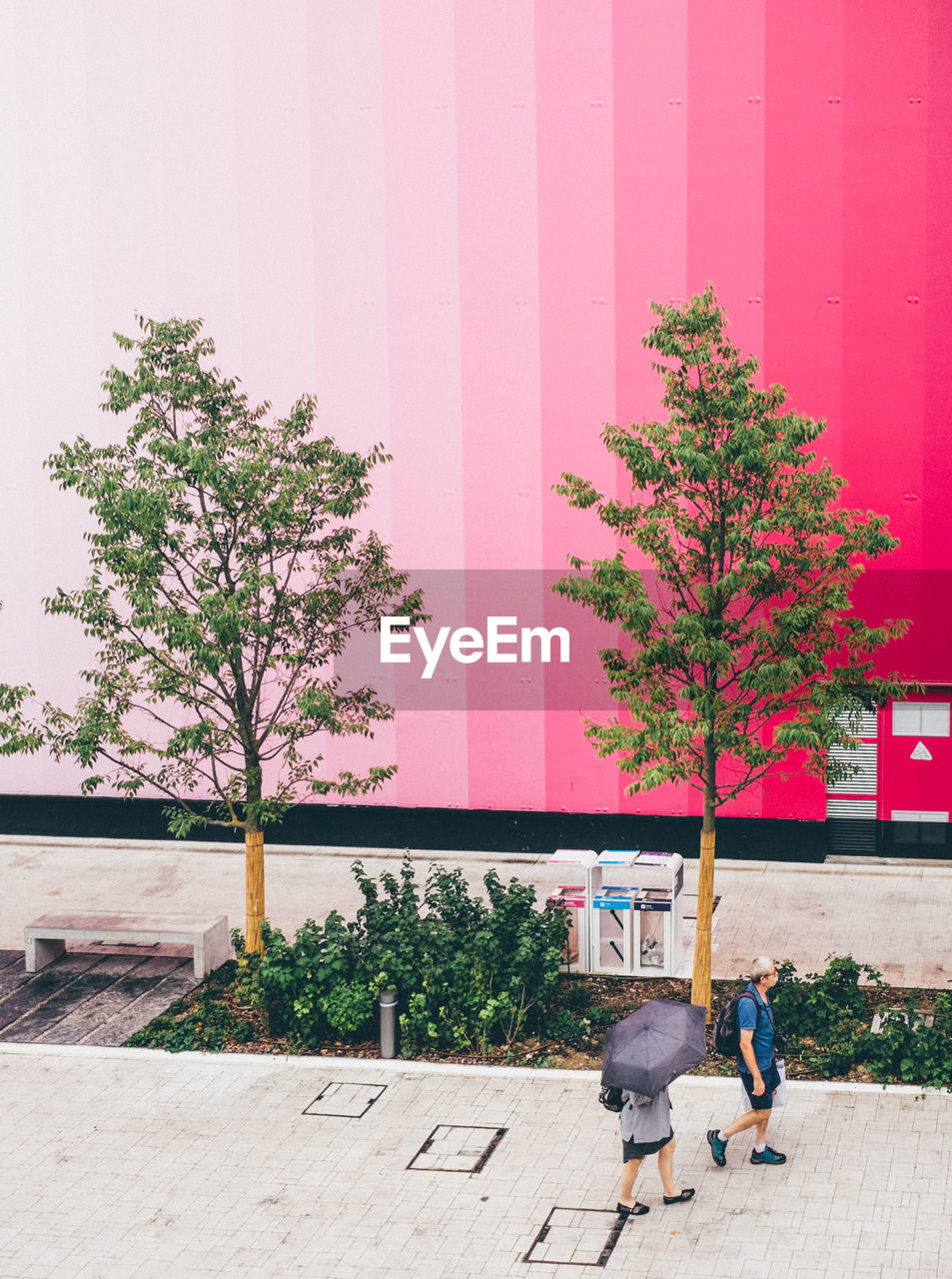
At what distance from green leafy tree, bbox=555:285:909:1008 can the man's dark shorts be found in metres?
2.38

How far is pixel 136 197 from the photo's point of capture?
19.0m

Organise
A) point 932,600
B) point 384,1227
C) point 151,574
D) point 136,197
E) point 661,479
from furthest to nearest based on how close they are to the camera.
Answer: point 136,197
point 932,600
point 151,574
point 661,479
point 384,1227

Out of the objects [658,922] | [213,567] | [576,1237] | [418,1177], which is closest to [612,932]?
[658,922]

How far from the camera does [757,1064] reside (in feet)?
32.2

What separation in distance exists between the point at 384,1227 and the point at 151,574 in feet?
19.7

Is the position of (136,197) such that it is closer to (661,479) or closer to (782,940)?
(661,479)

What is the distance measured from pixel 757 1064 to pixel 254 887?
18.4ft

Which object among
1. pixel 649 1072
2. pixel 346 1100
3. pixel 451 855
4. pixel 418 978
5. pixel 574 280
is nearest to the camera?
pixel 649 1072

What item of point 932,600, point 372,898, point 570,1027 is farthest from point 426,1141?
point 932,600

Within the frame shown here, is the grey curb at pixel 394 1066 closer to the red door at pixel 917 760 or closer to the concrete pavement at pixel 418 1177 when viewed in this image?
the concrete pavement at pixel 418 1177

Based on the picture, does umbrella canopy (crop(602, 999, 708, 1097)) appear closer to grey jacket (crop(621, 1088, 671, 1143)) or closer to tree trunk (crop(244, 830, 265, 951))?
grey jacket (crop(621, 1088, 671, 1143))

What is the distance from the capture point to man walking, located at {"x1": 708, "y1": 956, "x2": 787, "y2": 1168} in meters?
9.77

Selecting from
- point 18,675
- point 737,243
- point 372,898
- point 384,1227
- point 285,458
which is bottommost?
point 384,1227

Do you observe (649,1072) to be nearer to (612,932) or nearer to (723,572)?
(723,572)
